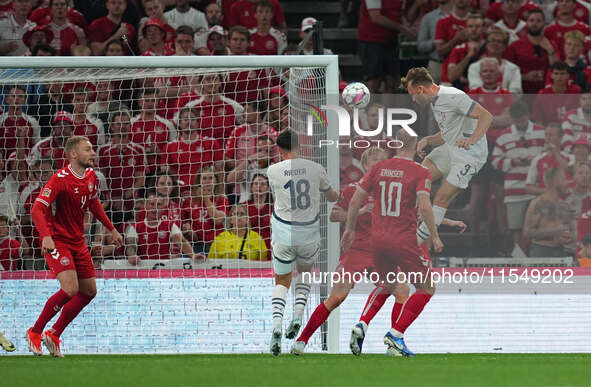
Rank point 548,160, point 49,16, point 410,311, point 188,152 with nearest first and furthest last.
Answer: point 410,311
point 548,160
point 188,152
point 49,16

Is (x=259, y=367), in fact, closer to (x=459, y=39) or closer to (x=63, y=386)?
(x=63, y=386)

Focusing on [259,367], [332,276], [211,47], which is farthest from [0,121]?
[259,367]

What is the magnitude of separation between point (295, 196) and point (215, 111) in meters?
2.28

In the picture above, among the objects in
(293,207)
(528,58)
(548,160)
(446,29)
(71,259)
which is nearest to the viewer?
(71,259)

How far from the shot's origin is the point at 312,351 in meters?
8.89

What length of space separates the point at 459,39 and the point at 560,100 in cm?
352

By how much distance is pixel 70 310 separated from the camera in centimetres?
831

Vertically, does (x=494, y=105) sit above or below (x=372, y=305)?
above

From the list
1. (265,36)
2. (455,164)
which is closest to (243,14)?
(265,36)

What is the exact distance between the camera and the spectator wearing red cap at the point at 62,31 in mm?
12508

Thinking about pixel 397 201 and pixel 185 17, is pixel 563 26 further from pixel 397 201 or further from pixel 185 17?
pixel 397 201

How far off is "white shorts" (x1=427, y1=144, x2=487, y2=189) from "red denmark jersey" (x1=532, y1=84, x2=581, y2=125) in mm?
688

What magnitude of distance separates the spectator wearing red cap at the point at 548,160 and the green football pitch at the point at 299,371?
5.00 ft

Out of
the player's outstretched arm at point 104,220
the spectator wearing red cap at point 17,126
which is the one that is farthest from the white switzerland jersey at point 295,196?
the spectator wearing red cap at point 17,126
